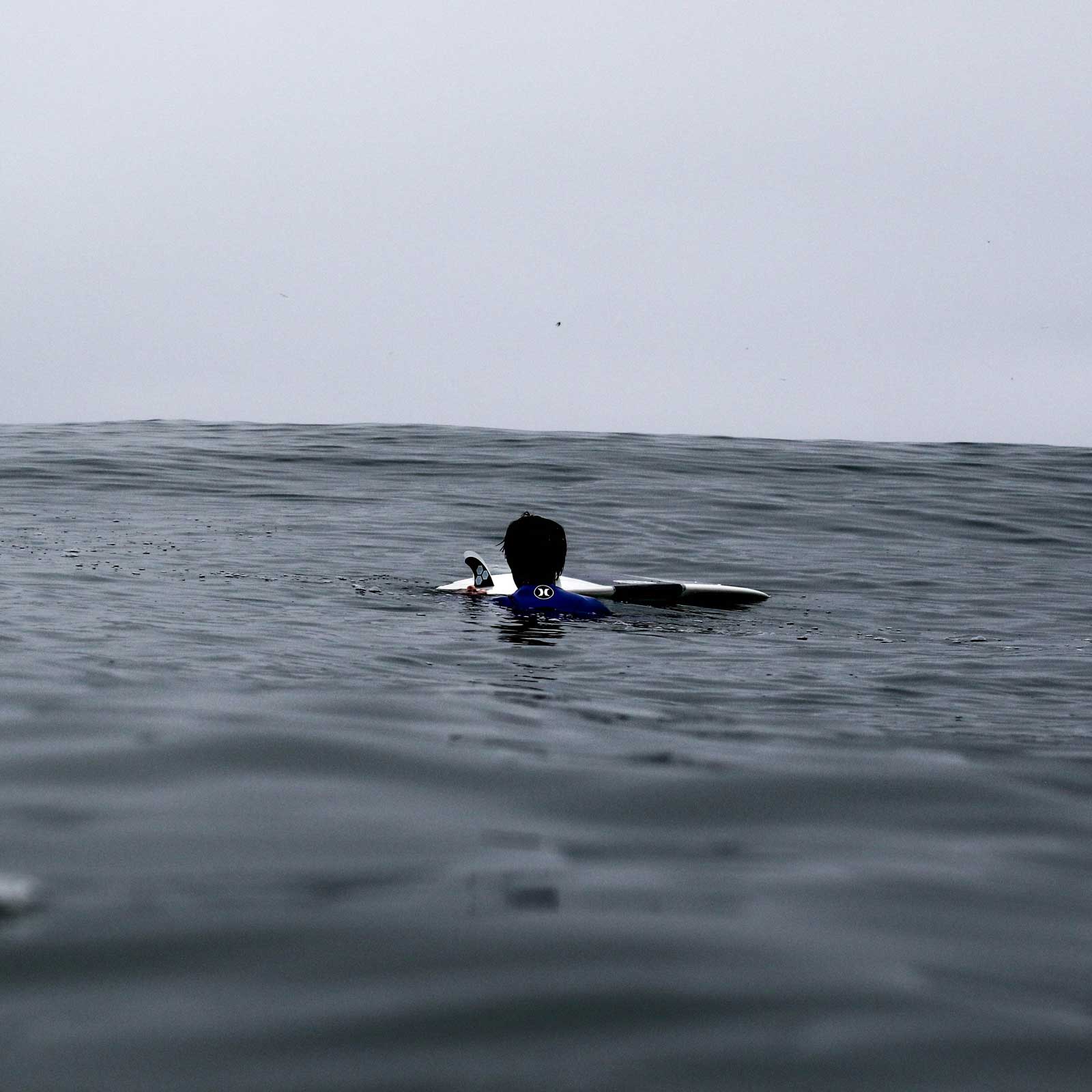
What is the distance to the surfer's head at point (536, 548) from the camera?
1040 centimetres

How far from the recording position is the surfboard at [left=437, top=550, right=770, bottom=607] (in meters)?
11.4

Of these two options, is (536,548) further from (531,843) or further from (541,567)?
(531,843)

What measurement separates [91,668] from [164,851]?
3388mm

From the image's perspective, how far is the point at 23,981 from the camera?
3039 mm

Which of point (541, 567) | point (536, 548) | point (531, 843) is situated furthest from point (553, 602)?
point (531, 843)

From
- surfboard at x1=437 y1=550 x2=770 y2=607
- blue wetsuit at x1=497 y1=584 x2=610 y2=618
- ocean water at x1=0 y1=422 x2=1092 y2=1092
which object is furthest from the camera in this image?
surfboard at x1=437 y1=550 x2=770 y2=607

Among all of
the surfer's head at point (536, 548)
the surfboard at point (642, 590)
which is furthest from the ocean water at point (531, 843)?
the surfer's head at point (536, 548)

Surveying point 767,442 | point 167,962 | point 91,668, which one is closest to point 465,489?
point 767,442

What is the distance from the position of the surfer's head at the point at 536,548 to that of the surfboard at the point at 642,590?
735mm

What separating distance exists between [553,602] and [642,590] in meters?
1.37

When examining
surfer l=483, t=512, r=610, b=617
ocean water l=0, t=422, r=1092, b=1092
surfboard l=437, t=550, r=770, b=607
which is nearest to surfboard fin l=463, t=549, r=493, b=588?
surfboard l=437, t=550, r=770, b=607

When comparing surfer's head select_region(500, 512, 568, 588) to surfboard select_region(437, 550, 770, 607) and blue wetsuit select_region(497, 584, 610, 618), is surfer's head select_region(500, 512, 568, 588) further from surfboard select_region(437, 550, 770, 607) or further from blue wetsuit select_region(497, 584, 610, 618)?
surfboard select_region(437, 550, 770, 607)

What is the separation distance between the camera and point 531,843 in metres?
4.25

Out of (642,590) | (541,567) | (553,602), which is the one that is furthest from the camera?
(642,590)
